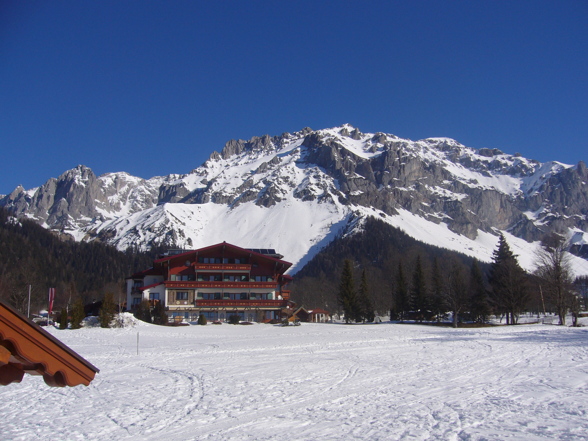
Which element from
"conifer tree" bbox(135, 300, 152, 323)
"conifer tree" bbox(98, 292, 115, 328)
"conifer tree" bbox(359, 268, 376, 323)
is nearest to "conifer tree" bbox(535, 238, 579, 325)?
"conifer tree" bbox(359, 268, 376, 323)

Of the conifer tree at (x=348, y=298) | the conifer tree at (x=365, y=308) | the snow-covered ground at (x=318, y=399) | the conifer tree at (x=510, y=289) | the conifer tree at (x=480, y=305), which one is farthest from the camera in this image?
the conifer tree at (x=348, y=298)

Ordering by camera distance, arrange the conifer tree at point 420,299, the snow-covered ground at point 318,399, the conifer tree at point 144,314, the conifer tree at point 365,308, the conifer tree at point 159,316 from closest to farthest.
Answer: the snow-covered ground at point 318,399, the conifer tree at point 159,316, the conifer tree at point 144,314, the conifer tree at point 365,308, the conifer tree at point 420,299

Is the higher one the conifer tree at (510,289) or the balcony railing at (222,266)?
the balcony railing at (222,266)

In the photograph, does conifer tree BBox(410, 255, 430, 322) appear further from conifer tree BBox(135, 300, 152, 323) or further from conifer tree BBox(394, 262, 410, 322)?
conifer tree BBox(135, 300, 152, 323)

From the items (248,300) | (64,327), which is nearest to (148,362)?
(64,327)

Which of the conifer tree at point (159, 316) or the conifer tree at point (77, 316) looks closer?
the conifer tree at point (77, 316)

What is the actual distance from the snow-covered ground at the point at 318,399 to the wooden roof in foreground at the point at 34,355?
5.56 metres

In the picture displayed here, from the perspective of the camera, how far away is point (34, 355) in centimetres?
433

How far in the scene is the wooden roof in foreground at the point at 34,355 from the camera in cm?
411

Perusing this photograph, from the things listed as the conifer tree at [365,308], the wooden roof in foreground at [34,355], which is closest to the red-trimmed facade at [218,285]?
the conifer tree at [365,308]

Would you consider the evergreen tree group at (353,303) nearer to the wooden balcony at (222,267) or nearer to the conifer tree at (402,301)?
the conifer tree at (402,301)

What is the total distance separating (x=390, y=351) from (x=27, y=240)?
5175 inches

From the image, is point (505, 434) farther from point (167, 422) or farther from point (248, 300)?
point (248, 300)

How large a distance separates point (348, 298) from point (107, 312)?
38113 mm
